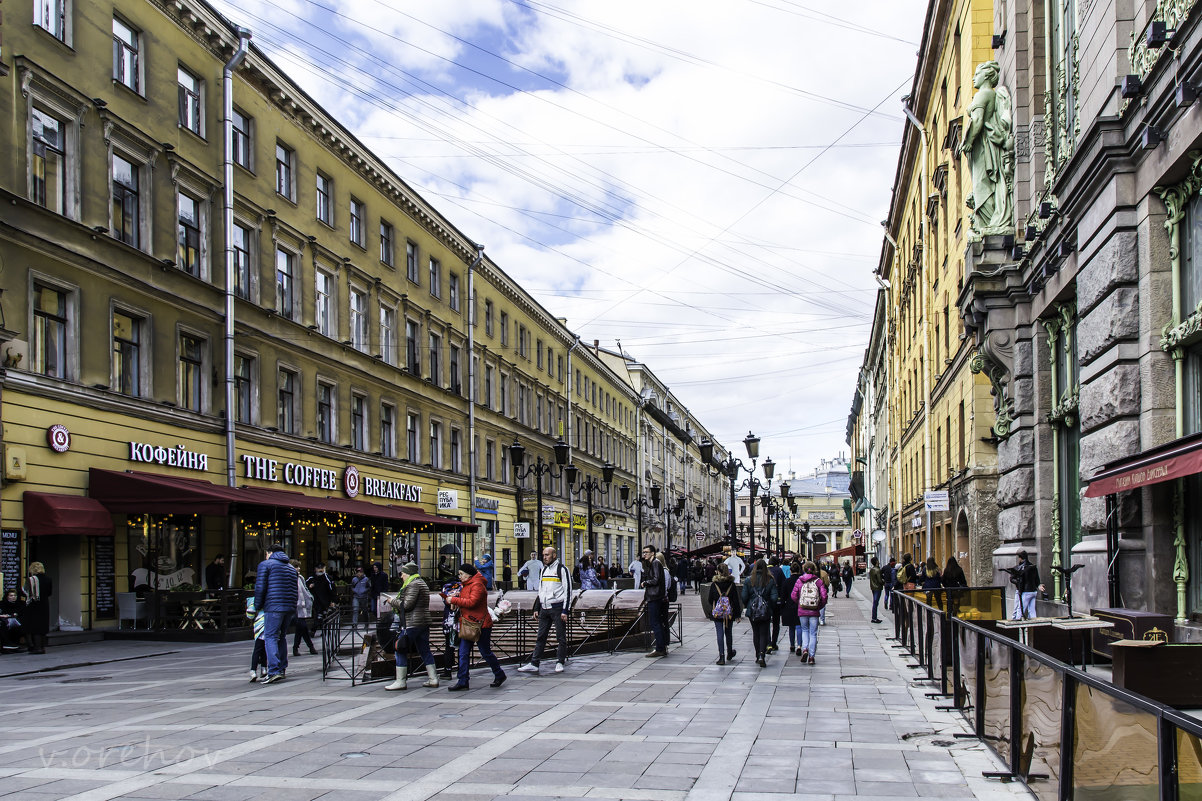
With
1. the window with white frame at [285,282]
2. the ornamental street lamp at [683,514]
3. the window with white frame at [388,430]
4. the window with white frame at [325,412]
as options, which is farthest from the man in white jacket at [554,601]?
the ornamental street lamp at [683,514]

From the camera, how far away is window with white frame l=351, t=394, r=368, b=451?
113ft

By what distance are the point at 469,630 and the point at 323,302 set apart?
831 inches

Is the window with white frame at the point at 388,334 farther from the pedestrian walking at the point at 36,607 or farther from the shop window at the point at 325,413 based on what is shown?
the pedestrian walking at the point at 36,607

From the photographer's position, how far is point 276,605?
47.8 feet

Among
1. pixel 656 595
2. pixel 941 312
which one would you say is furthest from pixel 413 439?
pixel 656 595

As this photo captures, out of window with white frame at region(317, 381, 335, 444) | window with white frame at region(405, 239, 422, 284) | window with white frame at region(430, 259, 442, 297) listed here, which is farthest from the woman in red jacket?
window with white frame at region(430, 259, 442, 297)

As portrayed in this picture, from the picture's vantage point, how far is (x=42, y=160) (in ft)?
68.1

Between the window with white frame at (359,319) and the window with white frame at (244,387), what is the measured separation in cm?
615

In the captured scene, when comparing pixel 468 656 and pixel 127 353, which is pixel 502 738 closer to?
pixel 468 656

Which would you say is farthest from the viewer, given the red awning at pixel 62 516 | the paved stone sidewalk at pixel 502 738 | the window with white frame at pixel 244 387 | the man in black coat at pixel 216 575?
the window with white frame at pixel 244 387

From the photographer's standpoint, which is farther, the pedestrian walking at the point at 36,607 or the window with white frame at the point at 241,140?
the window with white frame at the point at 241,140

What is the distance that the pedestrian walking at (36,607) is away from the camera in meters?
18.3

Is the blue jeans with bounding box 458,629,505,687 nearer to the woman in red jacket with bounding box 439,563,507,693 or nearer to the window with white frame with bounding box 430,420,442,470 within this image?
the woman in red jacket with bounding box 439,563,507,693

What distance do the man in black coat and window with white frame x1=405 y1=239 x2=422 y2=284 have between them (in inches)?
669
